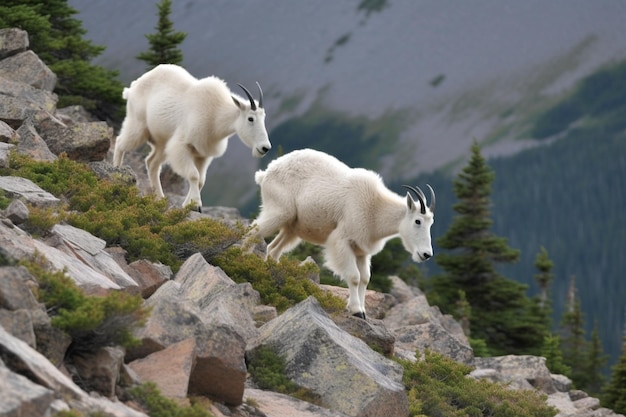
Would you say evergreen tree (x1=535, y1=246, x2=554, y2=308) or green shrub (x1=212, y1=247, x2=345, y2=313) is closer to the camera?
green shrub (x1=212, y1=247, x2=345, y2=313)

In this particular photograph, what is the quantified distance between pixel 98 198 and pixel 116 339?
17.6 ft

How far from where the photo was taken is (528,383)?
15492mm

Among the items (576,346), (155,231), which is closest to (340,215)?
(155,231)

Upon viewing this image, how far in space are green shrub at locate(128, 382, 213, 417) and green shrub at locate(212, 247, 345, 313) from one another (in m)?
4.52

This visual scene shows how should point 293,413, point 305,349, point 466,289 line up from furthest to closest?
point 466,289, point 305,349, point 293,413

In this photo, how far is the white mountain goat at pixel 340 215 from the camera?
468 inches

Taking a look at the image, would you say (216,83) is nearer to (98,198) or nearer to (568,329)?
(98,198)

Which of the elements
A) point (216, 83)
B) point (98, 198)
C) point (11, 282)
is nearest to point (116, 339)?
point (11, 282)

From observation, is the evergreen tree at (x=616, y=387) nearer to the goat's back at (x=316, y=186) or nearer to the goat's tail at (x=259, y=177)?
the goat's back at (x=316, y=186)

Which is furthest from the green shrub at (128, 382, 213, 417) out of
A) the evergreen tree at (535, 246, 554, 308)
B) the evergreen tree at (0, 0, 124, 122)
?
the evergreen tree at (535, 246, 554, 308)

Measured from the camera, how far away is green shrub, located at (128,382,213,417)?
6.71 metres

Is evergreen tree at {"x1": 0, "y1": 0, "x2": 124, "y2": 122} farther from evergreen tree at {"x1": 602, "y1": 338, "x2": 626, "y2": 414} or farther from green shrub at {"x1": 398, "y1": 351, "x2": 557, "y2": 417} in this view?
evergreen tree at {"x1": 602, "y1": 338, "x2": 626, "y2": 414}

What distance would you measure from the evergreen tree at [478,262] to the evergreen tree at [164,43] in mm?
12074

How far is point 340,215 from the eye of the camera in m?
12.2
